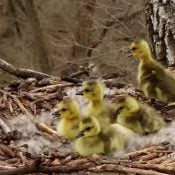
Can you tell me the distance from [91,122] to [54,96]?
0.75 meters

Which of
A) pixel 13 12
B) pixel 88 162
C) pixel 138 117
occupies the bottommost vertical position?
pixel 88 162

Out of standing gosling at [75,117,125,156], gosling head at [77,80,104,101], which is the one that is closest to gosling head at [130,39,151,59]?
gosling head at [77,80,104,101]

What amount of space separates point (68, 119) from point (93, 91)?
195mm

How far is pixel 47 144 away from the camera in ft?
9.06

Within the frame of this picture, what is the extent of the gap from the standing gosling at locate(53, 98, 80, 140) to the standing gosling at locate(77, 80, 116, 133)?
55 millimetres

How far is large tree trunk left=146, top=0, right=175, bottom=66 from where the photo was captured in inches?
154

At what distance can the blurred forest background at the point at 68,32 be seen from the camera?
10602 mm

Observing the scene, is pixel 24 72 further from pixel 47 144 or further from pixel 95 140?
pixel 95 140

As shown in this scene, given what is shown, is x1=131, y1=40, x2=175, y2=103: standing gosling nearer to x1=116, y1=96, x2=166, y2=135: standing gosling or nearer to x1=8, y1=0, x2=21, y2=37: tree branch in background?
x1=116, y1=96, x2=166, y2=135: standing gosling

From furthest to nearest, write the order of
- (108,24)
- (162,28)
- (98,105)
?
(108,24) < (162,28) < (98,105)

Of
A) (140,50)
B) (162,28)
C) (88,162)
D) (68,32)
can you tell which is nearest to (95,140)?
(88,162)

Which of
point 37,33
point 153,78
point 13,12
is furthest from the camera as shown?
point 13,12

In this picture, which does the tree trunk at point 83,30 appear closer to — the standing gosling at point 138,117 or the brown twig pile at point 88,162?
the standing gosling at point 138,117

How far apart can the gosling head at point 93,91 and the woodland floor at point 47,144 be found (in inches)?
7.0
